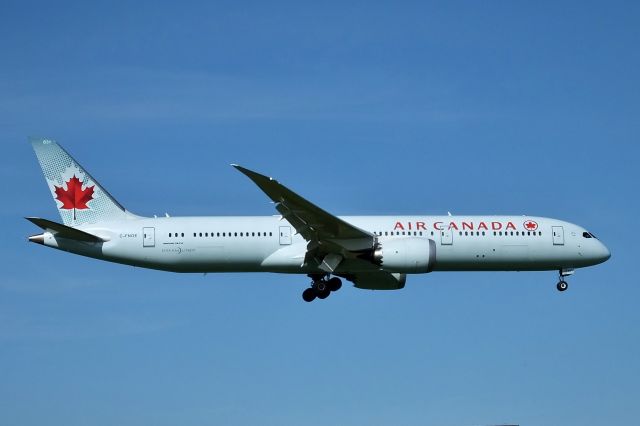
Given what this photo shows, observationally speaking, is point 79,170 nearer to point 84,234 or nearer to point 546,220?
point 84,234

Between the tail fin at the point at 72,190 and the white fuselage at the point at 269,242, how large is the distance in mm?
1059

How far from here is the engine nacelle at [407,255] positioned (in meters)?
49.7

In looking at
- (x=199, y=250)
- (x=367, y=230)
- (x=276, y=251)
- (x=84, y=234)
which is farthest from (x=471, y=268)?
(x=84, y=234)

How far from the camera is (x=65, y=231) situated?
5091cm

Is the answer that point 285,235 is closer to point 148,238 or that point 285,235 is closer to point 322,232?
point 322,232

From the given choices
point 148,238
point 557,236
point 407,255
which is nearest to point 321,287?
point 407,255

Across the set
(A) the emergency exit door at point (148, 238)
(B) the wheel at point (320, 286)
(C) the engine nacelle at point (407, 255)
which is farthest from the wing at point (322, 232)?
(A) the emergency exit door at point (148, 238)

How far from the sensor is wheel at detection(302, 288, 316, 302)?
52.7 meters

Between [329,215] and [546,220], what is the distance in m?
11.5

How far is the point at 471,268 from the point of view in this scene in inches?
2046

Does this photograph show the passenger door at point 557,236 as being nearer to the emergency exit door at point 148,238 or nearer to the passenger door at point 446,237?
the passenger door at point 446,237

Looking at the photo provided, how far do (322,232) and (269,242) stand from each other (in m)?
2.76

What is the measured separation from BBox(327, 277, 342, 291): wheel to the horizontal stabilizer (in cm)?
1080

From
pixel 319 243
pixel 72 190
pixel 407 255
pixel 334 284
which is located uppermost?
pixel 72 190
